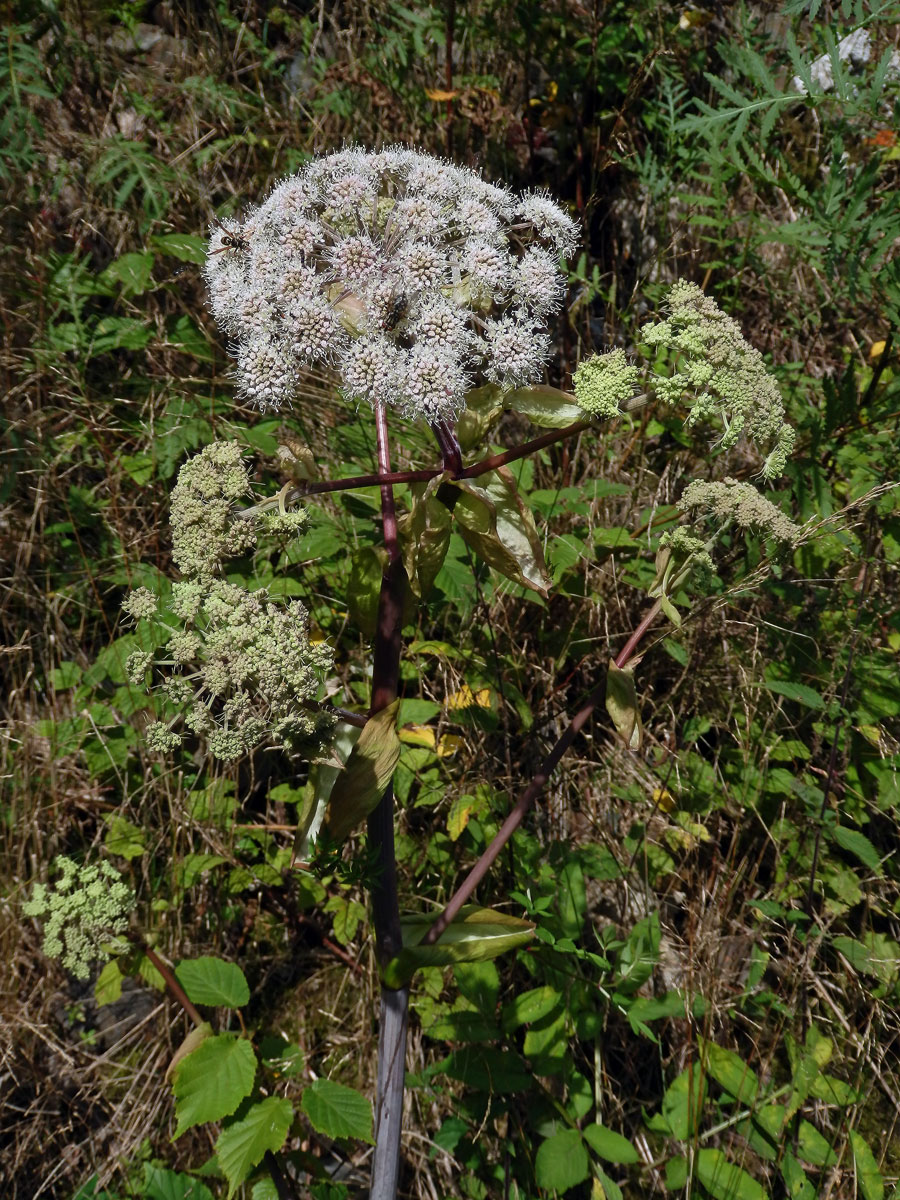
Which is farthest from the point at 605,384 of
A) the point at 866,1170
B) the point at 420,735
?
the point at 866,1170

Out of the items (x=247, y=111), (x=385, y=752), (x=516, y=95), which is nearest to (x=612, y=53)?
(x=516, y=95)

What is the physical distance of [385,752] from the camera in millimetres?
2016

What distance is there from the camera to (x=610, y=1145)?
8.02 feet

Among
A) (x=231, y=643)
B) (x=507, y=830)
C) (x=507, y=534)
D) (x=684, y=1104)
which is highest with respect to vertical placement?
(x=507, y=534)

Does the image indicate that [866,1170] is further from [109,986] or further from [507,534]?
[109,986]

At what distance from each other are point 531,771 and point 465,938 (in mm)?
1011

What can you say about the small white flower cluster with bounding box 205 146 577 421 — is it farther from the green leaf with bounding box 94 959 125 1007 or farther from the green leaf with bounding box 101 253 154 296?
the green leaf with bounding box 94 959 125 1007

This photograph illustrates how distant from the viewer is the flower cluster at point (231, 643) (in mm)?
1798

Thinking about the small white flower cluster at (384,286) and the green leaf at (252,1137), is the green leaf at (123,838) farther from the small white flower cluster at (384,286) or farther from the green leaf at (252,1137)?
the small white flower cluster at (384,286)

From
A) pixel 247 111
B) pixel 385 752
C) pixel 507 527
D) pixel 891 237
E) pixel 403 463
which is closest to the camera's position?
pixel 385 752

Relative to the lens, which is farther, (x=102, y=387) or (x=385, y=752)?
(x=102, y=387)

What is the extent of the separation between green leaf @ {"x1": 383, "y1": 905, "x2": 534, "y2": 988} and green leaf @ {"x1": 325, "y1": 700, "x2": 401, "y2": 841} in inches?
17.5

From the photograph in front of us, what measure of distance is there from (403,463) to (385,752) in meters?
1.99

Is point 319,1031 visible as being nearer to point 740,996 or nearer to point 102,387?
point 740,996
